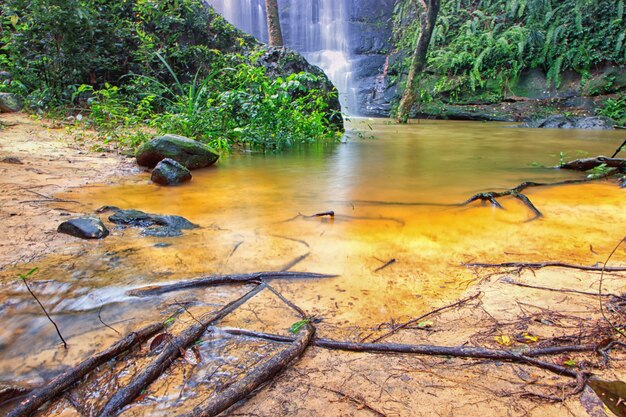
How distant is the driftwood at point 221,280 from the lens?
1855 mm

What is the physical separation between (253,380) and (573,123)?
46.0 ft

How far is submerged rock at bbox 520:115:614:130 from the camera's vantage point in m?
11.6

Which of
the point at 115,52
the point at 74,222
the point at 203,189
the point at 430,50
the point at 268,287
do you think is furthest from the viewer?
the point at 430,50

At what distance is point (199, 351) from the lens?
4.65 ft

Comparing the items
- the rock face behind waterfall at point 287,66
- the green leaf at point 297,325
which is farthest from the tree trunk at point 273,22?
the green leaf at point 297,325

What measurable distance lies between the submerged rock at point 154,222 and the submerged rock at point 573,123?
41.4ft

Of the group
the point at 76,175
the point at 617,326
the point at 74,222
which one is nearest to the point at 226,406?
the point at 617,326

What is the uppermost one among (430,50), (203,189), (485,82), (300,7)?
(300,7)

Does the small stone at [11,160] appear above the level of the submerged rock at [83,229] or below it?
above

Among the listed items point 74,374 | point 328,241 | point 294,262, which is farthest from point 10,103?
point 74,374

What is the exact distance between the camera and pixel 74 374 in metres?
1.25

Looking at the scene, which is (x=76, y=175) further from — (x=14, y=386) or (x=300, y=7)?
(x=300, y=7)

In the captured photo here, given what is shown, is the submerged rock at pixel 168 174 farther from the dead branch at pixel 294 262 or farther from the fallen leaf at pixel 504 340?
the fallen leaf at pixel 504 340

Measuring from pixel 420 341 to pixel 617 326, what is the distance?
76 cm
